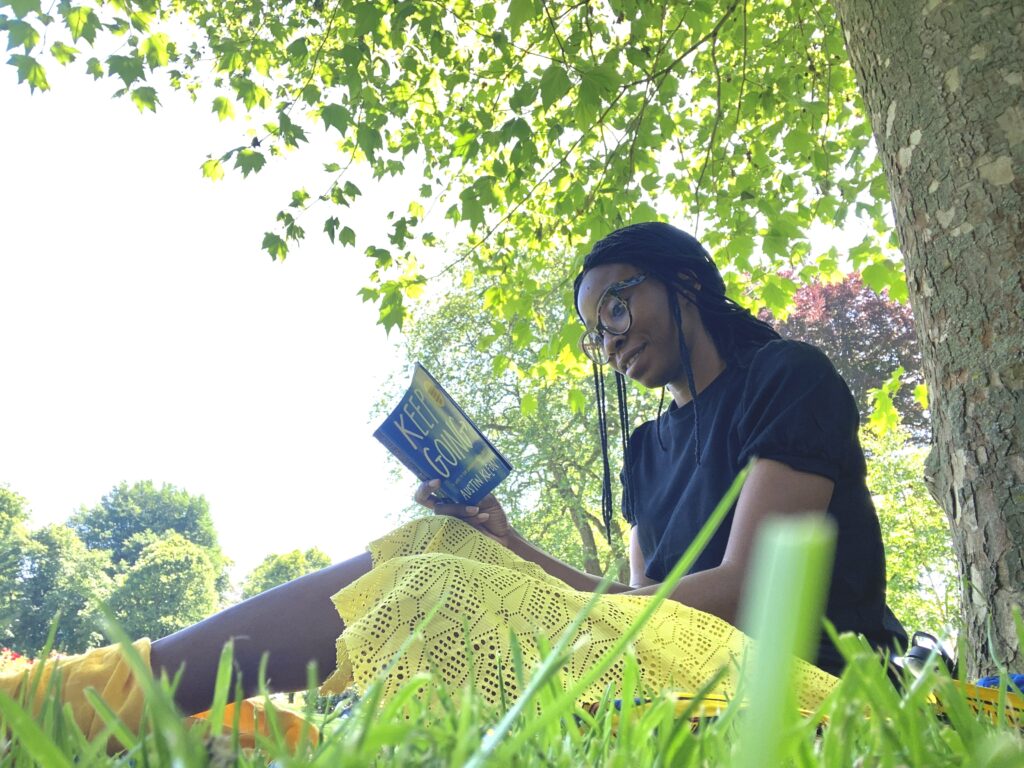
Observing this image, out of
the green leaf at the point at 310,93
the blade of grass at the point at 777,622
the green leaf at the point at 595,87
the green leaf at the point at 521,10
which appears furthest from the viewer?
the green leaf at the point at 310,93

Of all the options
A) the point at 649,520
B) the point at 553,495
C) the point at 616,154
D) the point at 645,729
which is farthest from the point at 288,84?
the point at 553,495

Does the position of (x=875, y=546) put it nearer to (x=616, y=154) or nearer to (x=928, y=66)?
(x=928, y=66)

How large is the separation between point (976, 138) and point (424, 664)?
172 cm

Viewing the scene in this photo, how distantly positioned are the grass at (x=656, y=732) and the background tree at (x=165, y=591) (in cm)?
3813

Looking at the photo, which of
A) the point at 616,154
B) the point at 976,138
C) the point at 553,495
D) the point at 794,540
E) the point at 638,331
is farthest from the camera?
the point at 553,495

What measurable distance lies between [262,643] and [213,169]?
3.62 meters

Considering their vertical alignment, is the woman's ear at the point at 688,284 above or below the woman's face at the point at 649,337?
above

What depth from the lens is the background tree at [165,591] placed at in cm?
3538

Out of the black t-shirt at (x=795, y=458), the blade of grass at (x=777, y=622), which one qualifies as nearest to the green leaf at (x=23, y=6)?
the black t-shirt at (x=795, y=458)

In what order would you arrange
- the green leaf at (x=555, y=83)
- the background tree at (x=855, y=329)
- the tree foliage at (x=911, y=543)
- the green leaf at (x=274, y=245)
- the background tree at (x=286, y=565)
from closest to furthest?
1. the green leaf at (x=555, y=83)
2. the green leaf at (x=274, y=245)
3. the tree foliage at (x=911, y=543)
4. the background tree at (x=855, y=329)
5. the background tree at (x=286, y=565)

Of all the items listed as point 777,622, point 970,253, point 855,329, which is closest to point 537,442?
point 855,329

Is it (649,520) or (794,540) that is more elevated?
(649,520)

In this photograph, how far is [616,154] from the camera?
4.39m

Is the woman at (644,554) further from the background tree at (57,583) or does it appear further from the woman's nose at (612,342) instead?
the background tree at (57,583)
